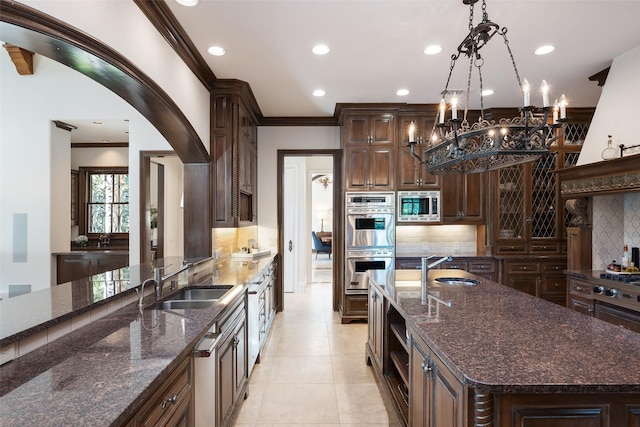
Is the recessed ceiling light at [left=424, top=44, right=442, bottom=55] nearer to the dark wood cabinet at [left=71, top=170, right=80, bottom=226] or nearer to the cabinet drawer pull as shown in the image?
the cabinet drawer pull

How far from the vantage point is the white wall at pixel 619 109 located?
3.15 m

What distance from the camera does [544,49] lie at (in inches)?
125

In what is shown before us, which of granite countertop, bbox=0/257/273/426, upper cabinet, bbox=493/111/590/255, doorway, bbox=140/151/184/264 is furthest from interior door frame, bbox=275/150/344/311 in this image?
granite countertop, bbox=0/257/273/426

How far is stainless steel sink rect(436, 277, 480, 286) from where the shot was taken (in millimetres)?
2968

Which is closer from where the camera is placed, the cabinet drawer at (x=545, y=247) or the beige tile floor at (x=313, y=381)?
the beige tile floor at (x=313, y=381)

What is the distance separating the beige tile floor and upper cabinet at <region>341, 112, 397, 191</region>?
2012 mm

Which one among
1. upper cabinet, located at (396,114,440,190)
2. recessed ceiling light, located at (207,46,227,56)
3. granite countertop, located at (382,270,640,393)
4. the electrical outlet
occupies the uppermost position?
recessed ceiling light, located at (207,46,227,56)

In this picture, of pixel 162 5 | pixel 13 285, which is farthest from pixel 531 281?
pixel 13 285

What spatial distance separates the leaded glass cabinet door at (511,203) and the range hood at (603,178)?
0.97 meters

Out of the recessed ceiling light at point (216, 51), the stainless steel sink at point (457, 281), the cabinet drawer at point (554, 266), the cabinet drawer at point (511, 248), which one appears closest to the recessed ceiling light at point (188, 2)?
the recessed ceiling light at point (216, 51)

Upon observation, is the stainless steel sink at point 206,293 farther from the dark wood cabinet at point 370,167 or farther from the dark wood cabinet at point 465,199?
the dark wood cabinet at point 465,199

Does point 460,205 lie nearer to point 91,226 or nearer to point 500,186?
point 500,186

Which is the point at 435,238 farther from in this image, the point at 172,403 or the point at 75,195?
the point at 75,195

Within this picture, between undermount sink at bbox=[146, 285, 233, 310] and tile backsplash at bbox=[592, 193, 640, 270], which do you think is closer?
undermount sink at bbox=[146, 285, 233, 310]
